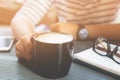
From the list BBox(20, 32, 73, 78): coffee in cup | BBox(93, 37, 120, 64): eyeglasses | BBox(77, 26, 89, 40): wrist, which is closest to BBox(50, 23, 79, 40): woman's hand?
BBox(77, 26, 89, 40): wrist

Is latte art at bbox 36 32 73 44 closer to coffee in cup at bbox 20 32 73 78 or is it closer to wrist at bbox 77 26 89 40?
coffee in cup at bbox 20 32 73 78

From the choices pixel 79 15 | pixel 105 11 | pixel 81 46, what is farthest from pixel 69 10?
pixel 81 46

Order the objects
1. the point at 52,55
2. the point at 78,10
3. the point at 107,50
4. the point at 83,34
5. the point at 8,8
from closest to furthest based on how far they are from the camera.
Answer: the point at 52,55 → the point at 107,50 → the point at 83,34 → the point at 78,10 → the point at 8,8

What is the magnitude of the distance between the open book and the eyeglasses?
0.04ft

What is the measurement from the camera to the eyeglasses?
0.66m

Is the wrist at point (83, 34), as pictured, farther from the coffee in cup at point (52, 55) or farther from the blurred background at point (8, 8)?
the blurred background at point (8, 8)

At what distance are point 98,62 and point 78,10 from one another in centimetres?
40

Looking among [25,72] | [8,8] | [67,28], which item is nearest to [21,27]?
[67,28]

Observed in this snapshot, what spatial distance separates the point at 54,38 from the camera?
598 mm

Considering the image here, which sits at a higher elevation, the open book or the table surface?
the open book

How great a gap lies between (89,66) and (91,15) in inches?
15.7

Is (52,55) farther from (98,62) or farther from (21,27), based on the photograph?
(21,27)

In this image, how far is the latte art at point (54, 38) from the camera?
0.58 m

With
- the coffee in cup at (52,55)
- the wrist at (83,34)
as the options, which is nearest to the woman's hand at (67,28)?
the wrist at (83,34)
